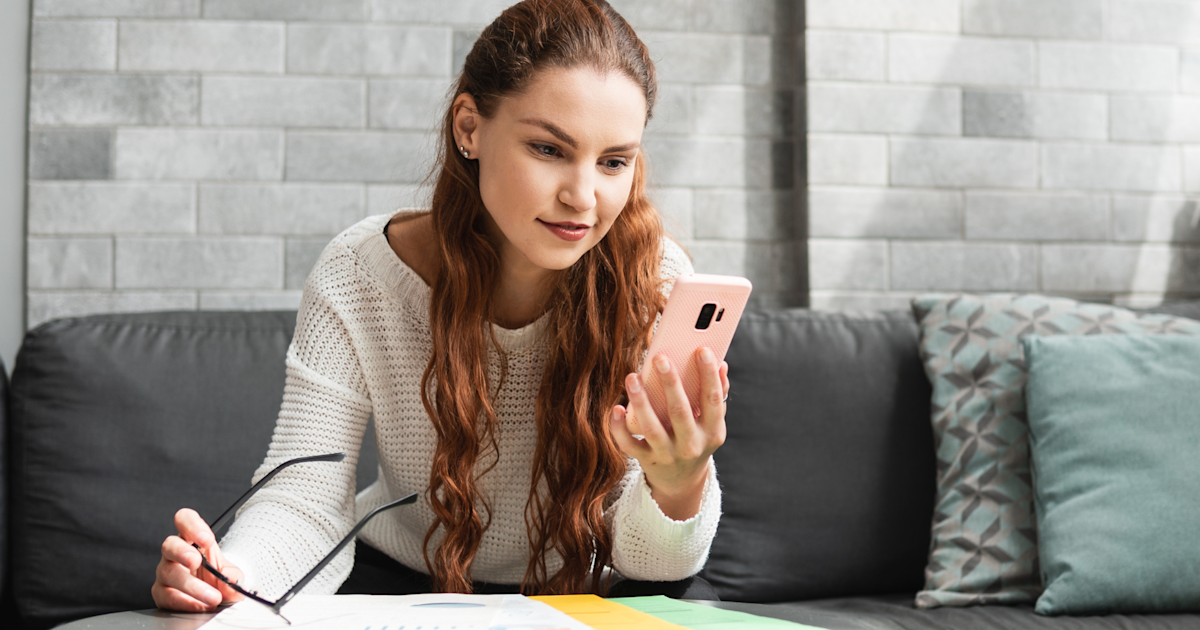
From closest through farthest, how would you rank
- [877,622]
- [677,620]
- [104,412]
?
[677,620] → [877,622] → [104,412]

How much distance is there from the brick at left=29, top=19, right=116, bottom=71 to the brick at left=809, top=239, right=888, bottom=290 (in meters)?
1.54

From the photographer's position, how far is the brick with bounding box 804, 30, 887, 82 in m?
1.81

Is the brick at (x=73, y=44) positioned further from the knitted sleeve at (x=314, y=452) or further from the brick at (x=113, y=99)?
the knitted sleeve at (x=314, y=452)

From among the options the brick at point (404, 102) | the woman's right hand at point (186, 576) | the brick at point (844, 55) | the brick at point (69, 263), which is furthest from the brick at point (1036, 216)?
the brick at point (69, 263)

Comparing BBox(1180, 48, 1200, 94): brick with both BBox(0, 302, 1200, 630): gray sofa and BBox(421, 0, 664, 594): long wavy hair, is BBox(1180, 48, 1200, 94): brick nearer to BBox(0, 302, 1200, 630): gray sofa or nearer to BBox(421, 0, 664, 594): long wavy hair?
BBox(0, 302, 1200, 630): gray sofa

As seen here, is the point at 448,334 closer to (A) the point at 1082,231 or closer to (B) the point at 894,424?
(B) the point at 894,424

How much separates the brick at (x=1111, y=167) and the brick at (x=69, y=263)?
2.07m

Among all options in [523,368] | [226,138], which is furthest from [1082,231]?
[226,138]

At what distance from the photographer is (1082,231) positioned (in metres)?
1.92

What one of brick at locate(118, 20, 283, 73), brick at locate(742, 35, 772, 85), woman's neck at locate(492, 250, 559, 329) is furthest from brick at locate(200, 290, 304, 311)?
brick at locate(742, 35, 772, 85)

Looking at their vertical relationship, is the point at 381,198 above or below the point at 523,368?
Answer: above

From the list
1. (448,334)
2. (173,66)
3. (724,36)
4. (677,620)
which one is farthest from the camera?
(724,36)

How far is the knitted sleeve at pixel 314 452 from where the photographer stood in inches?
34.1

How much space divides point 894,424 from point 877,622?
38cm
